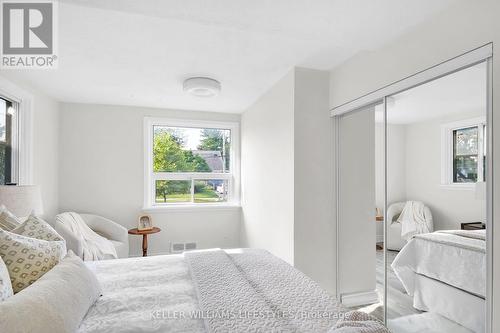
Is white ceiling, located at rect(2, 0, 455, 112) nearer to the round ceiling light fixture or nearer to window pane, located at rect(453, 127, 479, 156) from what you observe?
the round ceiling light fixture

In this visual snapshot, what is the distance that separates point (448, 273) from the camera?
1.82 metres

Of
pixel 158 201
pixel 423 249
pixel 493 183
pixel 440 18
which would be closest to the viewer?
pixel 493 183

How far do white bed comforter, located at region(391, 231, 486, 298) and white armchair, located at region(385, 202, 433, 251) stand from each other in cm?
6

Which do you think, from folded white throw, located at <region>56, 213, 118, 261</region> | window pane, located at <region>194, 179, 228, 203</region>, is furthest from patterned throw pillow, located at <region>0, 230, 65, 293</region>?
window pane, located at <region>194, 179, 228, 203</region>

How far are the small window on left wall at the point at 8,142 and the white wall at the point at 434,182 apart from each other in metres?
3.80

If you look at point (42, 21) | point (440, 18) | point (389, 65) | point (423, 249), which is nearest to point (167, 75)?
point (42, 21)

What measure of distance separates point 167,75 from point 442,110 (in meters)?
2.44

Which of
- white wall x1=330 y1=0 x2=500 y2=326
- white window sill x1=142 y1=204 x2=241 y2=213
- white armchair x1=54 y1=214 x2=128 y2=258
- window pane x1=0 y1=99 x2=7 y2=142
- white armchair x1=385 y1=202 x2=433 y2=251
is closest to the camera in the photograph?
white wall x1=330 y1=0 x2=500 y2=326

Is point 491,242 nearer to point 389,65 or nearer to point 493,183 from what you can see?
point 493,183

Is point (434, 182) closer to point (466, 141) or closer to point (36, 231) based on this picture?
point (466, 141)

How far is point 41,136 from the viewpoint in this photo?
11.0 ft

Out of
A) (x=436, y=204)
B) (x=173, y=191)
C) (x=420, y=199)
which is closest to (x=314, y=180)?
(x=420, y=199)

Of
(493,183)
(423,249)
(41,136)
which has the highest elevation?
(41,136)

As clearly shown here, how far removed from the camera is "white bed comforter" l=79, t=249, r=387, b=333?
3.87 ft
